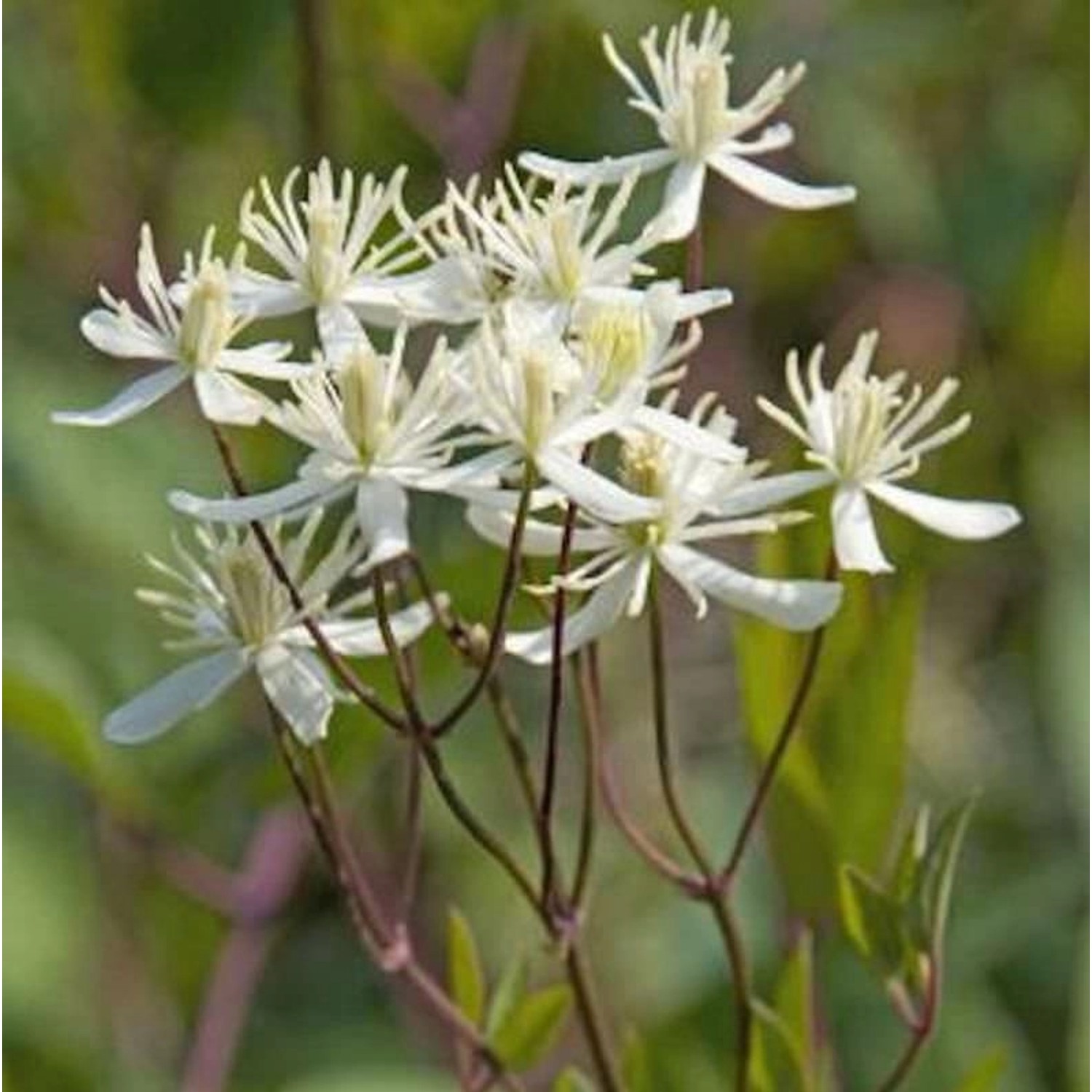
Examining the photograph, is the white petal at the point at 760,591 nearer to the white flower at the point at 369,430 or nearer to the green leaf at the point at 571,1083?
the white flower at the point at 369,430

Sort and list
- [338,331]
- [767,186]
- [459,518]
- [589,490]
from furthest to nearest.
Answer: [459,518], [767,186], [338,331], [589,490]

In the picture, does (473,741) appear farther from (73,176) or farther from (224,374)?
(224,374)

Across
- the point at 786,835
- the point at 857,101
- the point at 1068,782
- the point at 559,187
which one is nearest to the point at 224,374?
the point at 559,187

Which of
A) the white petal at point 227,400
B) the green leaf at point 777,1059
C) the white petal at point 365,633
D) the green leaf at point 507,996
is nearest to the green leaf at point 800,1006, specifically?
the green leaf at point 777,1059

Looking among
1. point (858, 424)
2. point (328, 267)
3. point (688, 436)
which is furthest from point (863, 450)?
point (328, 267)

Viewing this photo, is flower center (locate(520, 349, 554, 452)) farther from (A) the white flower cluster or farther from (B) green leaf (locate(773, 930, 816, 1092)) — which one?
(B) green leaf (locate(773, 930, 816, 1092))

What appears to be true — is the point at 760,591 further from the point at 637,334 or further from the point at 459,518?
the point at 459,518

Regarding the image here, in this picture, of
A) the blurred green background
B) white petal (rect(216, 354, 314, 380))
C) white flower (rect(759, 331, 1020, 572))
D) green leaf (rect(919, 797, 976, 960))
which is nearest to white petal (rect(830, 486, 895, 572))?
white flower (rect(759, 331, 1020, 572))
